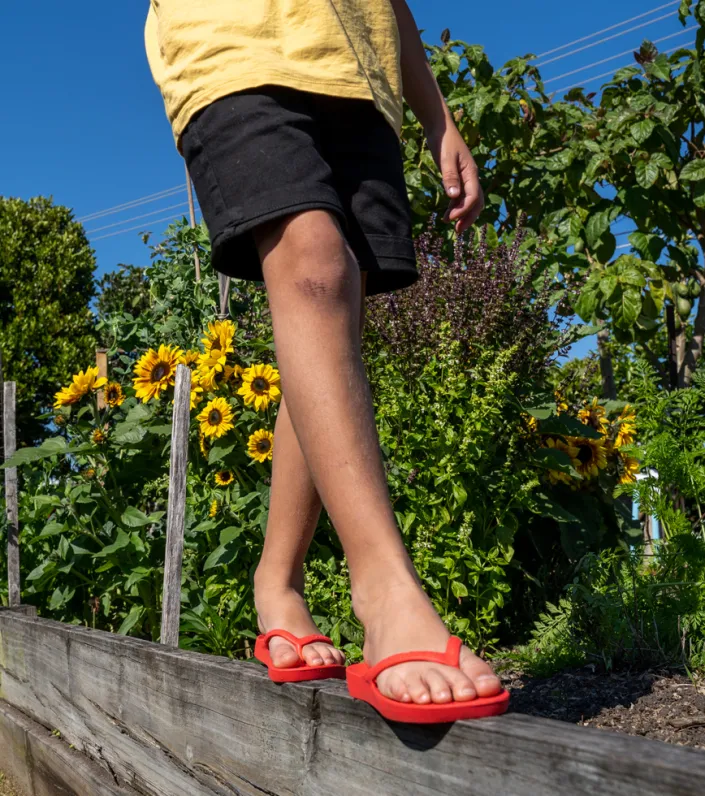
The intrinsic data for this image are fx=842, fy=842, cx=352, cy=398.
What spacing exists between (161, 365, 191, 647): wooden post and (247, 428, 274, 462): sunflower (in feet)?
0.76

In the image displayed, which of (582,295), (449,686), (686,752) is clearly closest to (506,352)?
(582,295)

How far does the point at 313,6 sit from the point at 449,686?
98 cm

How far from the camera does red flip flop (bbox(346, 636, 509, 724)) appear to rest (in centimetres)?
88

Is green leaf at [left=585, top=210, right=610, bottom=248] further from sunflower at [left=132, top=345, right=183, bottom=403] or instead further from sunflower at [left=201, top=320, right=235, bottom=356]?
sunflower at [left=132, top=345, right=183, bottom=403]

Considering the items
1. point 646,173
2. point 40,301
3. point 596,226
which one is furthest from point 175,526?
point 40,301

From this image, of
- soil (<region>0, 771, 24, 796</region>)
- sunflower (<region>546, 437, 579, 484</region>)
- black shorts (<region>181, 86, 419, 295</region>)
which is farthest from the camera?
sunflower (<region>546, 437, 579, 484</region>)

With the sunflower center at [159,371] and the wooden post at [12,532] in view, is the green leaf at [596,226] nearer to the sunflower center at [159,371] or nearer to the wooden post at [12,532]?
the sunflower center at [159,371]

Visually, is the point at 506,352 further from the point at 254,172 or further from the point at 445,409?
the point at 254,172

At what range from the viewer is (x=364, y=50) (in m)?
1.33

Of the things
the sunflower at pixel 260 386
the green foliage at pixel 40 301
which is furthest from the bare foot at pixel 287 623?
the green foliage at pixel 40 301

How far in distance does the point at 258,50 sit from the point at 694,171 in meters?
2.80

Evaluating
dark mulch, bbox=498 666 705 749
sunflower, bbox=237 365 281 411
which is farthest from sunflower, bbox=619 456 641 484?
sunflower, bbox=237 365 281 411

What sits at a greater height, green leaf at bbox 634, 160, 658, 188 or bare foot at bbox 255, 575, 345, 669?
green leaf at bbox 634, 160, 658, 188

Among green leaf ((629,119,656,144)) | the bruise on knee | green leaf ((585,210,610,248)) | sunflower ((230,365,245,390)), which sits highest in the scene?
green leaf ((629,119,656,144))
